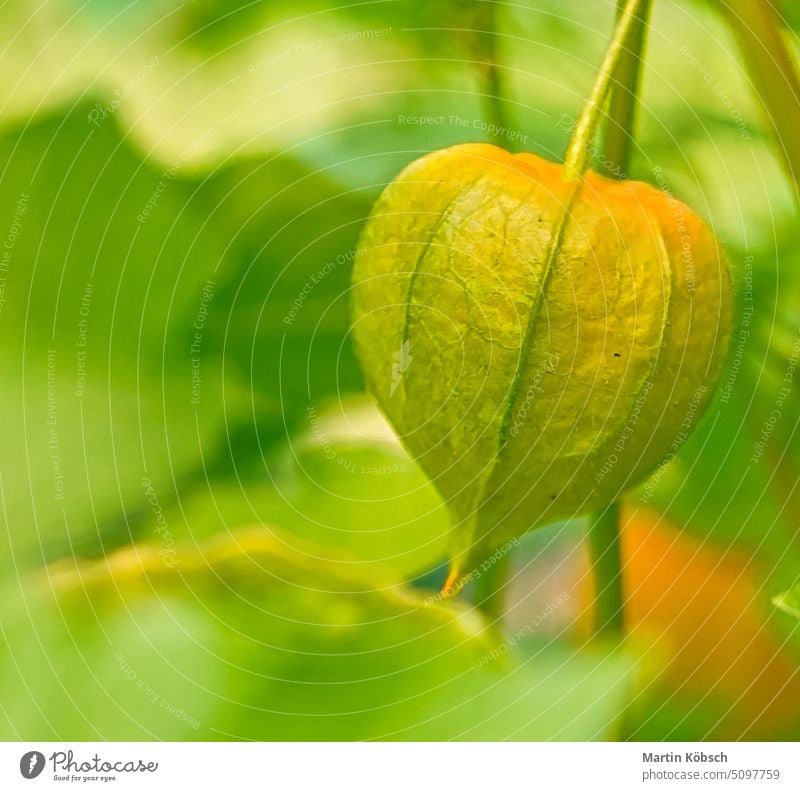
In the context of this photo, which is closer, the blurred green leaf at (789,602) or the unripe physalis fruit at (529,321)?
the unripe physalis fruit at (529,321)

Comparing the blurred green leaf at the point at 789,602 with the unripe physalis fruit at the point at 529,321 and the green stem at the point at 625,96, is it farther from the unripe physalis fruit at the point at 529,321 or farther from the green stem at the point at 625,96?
the green stem at the point at 625,96

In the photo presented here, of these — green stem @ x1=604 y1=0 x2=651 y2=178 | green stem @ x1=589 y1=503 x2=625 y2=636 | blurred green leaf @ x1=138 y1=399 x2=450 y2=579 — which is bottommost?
green stem @ x1=589 y1=503 x2=625 y2=636

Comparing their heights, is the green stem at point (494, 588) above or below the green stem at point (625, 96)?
below

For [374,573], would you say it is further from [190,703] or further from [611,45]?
[611,45]

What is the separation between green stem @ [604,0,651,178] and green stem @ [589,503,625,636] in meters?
0.20

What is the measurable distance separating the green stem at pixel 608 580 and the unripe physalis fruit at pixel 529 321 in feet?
0.21

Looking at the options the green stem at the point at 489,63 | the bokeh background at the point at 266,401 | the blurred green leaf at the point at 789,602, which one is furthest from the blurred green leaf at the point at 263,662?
the green stem at the point at 489,63

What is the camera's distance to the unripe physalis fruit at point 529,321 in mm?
361

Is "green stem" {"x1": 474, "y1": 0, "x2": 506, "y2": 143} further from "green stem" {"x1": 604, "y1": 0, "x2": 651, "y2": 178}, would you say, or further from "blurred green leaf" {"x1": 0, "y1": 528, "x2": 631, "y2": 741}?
"blurred green leaf" {"x1": 0, "y1": 528, "x2": 631, "y2": 741}

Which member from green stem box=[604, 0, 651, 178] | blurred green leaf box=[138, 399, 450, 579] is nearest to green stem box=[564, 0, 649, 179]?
green stem box=[604, 0, 651, 178]

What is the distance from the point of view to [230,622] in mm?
448

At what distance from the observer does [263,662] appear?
0.45 m

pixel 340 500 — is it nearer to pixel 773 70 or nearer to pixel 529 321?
pixel 529 321

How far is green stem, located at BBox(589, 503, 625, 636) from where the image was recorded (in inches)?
18.1
